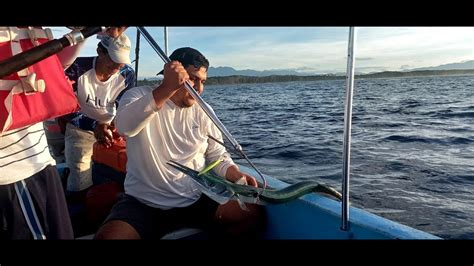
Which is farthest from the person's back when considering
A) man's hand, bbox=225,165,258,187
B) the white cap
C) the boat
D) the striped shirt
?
the striped shirt

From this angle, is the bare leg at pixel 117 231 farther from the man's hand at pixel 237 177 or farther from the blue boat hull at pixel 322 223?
the blue boat hull at pixel 322 223

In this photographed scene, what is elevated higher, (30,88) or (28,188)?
(30,88)

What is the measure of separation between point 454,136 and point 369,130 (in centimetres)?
242

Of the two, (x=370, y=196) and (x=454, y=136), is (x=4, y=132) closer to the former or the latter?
(x=370, y=196)

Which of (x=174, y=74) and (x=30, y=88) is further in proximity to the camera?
(x=174, y=74)

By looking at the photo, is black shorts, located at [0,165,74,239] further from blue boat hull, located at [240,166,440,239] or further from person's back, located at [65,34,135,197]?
person's back, located at [65,34,135,197]

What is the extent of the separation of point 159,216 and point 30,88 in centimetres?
124

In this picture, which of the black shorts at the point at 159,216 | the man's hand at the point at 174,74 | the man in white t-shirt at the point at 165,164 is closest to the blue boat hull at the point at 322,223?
the man in white t-shirt at the point at 165,164

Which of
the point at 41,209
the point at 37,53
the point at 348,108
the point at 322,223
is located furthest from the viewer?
the point at 322,223

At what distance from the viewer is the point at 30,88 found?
5.48 ft

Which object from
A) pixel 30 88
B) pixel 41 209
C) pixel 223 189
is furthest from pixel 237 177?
pixel 30 88

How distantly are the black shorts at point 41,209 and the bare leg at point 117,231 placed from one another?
42 cm

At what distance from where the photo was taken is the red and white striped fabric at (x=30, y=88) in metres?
1.64

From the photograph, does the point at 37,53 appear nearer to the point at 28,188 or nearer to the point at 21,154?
the point at 21,154
